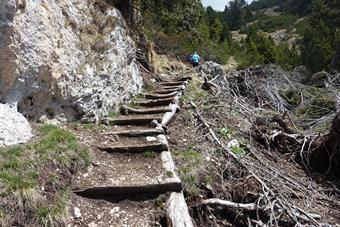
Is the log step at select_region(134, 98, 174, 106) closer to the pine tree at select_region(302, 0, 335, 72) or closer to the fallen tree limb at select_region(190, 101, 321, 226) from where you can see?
the fallen tree limb at select_region(190, 101, 321, 226)

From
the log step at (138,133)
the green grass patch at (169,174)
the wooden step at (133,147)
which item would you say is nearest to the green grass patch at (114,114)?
the log step at (138,133)

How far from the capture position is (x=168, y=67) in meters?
15.9

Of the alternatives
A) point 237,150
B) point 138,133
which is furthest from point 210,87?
point 138,133

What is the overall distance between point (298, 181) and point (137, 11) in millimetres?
7585

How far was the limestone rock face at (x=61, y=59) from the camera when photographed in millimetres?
4836

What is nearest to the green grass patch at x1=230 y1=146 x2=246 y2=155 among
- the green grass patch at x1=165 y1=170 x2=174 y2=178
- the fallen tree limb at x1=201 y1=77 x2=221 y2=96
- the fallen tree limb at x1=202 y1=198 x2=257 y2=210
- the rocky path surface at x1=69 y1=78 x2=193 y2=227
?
the rocky path surface at x1=69 y1=78 x2=193 y2=227

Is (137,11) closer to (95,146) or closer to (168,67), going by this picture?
(168,67)

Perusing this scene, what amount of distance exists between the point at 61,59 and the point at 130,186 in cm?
261

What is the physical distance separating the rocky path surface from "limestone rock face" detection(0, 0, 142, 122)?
0.89 meters

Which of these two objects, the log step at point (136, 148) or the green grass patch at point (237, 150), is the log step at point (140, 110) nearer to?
the green grass patch at point (237, 150)

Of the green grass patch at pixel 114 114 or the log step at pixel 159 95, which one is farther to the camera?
the log step at pixel 159 95

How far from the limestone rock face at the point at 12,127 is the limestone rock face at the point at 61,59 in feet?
0.63

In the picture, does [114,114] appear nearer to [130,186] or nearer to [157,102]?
[157,102]

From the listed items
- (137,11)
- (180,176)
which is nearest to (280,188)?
(180,176)
